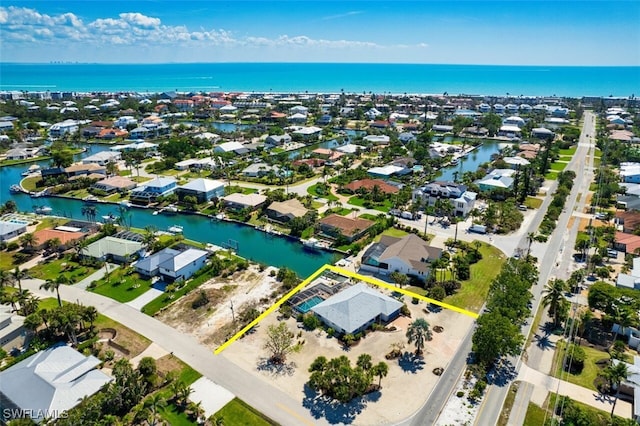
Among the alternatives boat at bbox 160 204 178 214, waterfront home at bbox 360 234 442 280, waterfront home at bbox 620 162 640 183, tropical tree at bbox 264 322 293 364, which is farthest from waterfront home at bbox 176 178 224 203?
waterfront home at bbox 620 162 640 183

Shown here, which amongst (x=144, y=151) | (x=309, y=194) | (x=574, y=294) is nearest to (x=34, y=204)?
(x=144, y=151)

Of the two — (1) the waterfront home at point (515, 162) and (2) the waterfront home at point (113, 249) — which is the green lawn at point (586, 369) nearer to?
(2) the waterfront home at point (113, 249)

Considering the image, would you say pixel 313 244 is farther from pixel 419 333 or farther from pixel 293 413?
pixel 293 413

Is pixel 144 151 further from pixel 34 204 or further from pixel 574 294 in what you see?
pixel 574 294

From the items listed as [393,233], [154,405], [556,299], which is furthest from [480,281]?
[154,405]

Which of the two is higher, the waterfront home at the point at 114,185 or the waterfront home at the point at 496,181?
the waterfront home at the point at 496,181

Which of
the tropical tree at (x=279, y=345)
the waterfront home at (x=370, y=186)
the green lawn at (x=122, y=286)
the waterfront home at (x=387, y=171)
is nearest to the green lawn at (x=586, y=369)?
the tropical tree at (x=279, y=345)

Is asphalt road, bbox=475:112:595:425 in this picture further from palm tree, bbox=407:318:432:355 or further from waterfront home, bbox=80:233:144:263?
waterfront home, bbox=80:233:144:263
